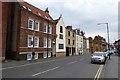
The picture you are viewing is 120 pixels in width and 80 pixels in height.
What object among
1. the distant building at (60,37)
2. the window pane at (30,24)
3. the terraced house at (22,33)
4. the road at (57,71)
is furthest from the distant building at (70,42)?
the road at (57,71)

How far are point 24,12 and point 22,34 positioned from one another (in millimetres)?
3733

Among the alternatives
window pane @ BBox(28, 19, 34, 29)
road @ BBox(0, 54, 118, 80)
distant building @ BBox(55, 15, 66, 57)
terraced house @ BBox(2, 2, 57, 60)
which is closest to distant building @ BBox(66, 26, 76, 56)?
distant building @ BBox(55, 15, 66, 57)

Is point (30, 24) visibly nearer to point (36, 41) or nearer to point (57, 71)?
point (36, 41)

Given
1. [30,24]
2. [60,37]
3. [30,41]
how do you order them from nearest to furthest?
[30,41] < [30,24] < [60,37]

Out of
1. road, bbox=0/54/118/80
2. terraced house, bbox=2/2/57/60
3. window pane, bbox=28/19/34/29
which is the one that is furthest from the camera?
window pane, bbox=28/19/34/29

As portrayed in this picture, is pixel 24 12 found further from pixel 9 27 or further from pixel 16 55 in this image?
pixel 16 55

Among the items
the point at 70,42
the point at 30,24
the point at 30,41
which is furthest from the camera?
the point at 70,42

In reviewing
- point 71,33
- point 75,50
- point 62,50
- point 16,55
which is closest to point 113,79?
point 16,55

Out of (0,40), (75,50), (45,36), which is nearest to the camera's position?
(0,40)

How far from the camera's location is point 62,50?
5403 cm

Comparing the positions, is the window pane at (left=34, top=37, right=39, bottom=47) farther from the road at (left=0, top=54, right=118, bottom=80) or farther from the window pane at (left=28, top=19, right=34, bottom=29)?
the road at (left=0, top=54, right=118, bottom=80)

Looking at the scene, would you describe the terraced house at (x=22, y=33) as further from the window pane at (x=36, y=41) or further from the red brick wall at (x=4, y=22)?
the red brick wall at (x=4, y=22)

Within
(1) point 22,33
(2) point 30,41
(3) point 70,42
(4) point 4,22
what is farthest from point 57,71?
(3) point 70,42

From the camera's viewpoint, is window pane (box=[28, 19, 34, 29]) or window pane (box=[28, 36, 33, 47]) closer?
window pane (box=[28, 36, 33, 47])
